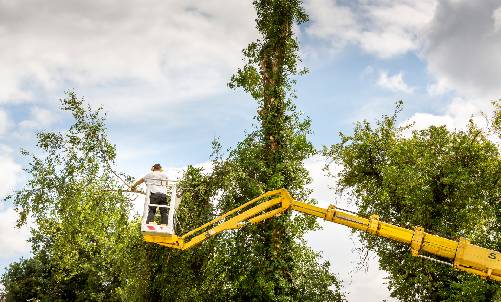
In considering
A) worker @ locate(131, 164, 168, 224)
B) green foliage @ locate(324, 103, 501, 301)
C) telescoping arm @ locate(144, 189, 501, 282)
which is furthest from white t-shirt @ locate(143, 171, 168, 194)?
green foliage @ locate(324, 103, 501, 301)

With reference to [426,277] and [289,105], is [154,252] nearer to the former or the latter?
[289,105]

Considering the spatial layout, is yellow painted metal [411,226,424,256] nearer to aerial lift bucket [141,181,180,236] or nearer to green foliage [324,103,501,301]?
aerial lift bucket [141,181,180,236]

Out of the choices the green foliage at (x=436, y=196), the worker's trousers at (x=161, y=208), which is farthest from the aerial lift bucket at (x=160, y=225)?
the green foliage at (x=436, y=196)

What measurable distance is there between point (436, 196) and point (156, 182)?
15.1 meters

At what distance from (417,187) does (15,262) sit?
39.7 metres

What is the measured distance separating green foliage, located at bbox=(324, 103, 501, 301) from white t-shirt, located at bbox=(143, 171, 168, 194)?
43.0 ft

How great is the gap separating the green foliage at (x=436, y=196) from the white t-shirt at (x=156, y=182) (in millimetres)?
Result: 13118

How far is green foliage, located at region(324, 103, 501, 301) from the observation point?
1907 cm

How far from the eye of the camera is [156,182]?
8.92 meters

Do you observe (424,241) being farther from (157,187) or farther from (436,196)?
(436,196)

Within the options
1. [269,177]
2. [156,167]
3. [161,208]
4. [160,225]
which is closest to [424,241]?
[160,225]

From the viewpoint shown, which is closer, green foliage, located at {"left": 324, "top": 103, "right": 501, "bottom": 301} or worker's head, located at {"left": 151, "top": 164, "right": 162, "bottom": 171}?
worker's head, located at {"left": 151, "top": 164, "right": 162, "bottom": 171}

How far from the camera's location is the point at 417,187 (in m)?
19.7

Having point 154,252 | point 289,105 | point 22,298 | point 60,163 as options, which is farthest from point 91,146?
point 22,298
